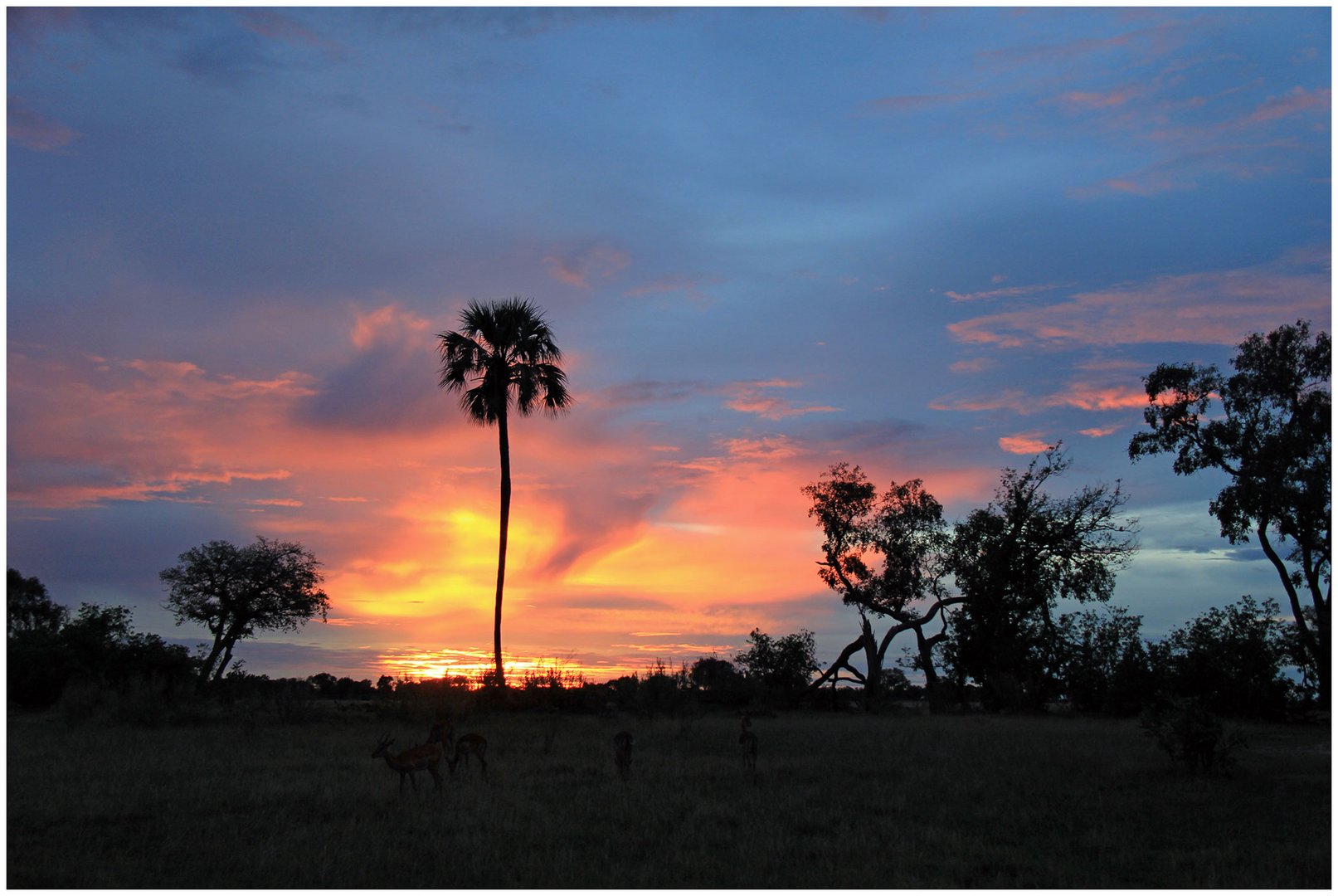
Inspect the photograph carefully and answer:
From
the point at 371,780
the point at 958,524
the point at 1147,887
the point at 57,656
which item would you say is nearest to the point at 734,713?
the point at 958,524

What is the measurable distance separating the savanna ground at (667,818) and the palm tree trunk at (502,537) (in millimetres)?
10207

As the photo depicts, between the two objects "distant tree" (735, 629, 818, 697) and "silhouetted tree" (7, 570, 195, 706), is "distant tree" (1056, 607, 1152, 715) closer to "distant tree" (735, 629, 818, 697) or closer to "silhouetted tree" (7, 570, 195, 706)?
"distant tree" (735, 629, 818, 697)

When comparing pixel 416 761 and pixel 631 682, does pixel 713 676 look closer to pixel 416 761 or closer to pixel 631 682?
pixel 631 682

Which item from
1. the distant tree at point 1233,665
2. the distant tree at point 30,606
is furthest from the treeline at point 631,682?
the distant tree at point 30,606

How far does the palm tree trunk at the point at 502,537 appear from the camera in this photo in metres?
30.9

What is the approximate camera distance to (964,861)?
32.1 ft

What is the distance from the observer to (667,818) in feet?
39.1

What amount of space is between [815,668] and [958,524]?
903 centimetres

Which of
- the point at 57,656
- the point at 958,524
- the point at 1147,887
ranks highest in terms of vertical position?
the point at 958,524

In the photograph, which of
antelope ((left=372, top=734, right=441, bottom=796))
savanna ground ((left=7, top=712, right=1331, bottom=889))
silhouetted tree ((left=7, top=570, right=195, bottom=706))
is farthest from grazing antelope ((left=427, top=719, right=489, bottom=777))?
silhouetted tree ((left=7, top=570, right=195, bottom=706))

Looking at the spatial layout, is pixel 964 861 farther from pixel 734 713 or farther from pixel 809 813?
pixel 734 713

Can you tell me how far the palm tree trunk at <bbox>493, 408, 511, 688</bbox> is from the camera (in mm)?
30875

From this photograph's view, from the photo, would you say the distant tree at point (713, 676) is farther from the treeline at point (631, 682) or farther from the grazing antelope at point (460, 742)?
the grazing antelope at point (460, 742)

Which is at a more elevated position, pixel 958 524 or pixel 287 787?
pixel 958 524
